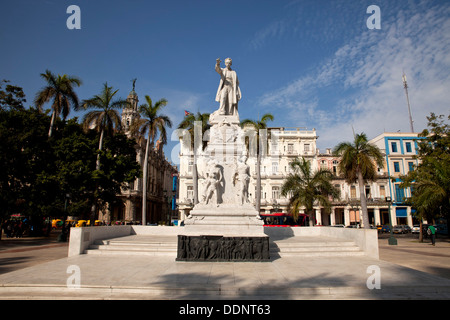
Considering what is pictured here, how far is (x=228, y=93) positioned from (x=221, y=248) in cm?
683

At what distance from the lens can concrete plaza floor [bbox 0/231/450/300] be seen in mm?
5594

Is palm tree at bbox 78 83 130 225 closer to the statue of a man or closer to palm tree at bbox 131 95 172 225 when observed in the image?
palm tree at bbox 131 95 172 225

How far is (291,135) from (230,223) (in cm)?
4154

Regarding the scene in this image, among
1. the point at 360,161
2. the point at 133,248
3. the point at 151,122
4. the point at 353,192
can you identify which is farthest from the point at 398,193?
the point at 133,248

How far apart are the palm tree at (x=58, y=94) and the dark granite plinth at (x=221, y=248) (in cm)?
2267

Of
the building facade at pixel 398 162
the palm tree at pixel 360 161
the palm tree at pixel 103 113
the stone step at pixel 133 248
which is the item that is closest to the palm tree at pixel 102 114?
the palm tree at pixel 103 113

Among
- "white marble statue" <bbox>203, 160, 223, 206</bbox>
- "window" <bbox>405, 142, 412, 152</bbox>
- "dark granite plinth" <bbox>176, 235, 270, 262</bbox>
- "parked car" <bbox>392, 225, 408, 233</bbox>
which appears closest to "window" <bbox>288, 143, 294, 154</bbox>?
"parked car" <bbox>392, 225, 408, 233</bbox>

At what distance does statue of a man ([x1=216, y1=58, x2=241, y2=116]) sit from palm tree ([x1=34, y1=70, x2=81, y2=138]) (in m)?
20.1

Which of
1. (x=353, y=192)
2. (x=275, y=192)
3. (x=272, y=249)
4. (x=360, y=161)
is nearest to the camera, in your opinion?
(x=272, y=249)

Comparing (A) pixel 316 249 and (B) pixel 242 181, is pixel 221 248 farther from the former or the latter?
(A) pixel 316 249

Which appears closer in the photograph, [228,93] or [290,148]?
[228,93]

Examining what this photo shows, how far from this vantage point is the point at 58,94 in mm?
25594

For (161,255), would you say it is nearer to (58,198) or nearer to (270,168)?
(58,198)

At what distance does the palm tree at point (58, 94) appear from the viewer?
25281mm
